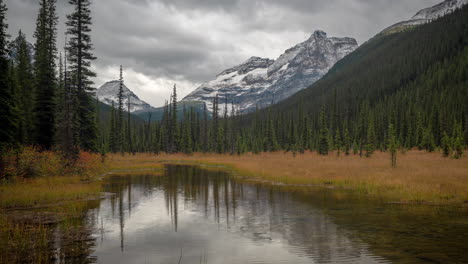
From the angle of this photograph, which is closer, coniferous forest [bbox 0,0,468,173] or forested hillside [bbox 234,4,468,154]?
coniferous forest [bbox 0,0,468,173]

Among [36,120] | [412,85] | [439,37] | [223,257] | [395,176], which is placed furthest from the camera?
[439,37]

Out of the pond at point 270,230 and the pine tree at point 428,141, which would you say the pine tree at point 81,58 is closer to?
the pond at point 270,230

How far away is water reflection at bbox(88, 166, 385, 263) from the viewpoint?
11.3 meters

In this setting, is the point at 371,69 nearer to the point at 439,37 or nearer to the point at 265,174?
the point at 439,37

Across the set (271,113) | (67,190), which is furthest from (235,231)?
(271,113)

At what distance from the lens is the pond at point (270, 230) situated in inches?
442

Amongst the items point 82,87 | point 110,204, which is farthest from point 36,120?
point 110,204

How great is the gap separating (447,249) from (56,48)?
4760 centimetres

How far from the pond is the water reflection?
35 millimetres

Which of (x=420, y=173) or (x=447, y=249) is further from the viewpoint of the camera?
(x=420, y=173)

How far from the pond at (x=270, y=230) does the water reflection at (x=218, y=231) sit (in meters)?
0.04

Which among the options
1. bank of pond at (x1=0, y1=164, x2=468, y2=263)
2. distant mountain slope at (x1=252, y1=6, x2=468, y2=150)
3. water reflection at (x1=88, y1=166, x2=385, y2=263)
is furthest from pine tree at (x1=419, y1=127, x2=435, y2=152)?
water reflection at (x1=88, y1=166, x2=385, y2=263)

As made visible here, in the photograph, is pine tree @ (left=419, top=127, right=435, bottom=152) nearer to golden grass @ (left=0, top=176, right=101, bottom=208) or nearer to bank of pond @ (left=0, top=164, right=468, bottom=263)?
bank of pond @ (left=0, top=164, right=468, bottom=263)

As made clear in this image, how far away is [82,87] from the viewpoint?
126 feet
